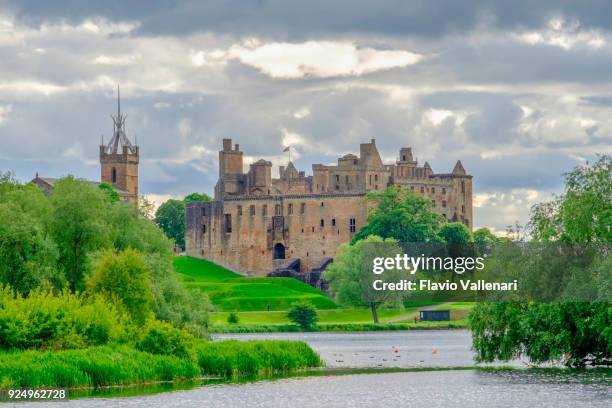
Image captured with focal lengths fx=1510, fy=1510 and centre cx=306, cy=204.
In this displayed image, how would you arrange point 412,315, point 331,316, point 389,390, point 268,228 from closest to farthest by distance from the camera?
1. point 389,390
2. point 412,315
3. point 331,316
4. point 268,228

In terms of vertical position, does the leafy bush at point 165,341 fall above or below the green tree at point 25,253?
below

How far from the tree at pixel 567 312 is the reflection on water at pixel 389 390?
89 centimetres

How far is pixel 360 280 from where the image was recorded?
103m

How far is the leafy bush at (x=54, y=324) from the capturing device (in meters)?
45.5

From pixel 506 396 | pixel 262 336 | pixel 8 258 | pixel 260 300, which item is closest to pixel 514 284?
pixel 506 396

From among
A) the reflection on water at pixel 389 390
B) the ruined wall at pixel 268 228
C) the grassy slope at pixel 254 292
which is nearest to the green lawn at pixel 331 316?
the grassy slope at pixel 254 292

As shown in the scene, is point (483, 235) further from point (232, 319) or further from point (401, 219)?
point (232, 319)

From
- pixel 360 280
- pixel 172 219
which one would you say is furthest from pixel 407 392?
pixel 172 219

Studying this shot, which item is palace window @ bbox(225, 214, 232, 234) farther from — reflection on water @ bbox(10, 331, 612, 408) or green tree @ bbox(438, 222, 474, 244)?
reflection on water @ bbox(10, 331, 612, 408)

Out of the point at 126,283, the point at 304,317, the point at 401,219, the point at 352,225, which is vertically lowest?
the point at 304,317

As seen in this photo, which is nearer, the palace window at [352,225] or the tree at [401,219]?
the tree at [401,219]

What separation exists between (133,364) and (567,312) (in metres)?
14.3

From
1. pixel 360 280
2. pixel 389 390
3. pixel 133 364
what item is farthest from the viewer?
pixel 360 280

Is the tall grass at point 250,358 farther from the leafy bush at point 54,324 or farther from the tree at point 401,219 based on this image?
the tree at point 401,219
